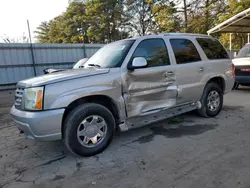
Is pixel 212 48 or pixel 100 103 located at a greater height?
pixel 212 48

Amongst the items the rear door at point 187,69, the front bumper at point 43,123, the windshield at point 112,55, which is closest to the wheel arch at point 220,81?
the rear door at point 187,69

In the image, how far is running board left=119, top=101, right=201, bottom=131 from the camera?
363cm

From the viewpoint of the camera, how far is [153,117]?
3.94 metres

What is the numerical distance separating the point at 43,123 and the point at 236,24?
14.1m

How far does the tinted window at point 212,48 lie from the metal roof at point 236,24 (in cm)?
809

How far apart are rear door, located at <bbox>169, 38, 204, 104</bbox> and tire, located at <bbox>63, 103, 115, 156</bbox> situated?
1.69 metres

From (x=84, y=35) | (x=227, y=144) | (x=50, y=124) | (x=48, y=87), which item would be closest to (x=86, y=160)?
(x=50, y=124)

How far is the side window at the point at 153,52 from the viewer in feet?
12.4

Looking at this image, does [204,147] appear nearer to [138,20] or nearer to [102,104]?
[102,104]

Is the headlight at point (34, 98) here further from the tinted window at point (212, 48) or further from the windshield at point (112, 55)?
the tinted window at point (212, 48)

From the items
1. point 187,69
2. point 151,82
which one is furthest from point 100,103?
point 187,69

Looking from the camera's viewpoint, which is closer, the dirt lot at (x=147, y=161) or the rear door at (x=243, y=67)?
the dirt lot at (x=147, y=161)

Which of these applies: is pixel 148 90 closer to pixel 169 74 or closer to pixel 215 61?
pixel 169 74

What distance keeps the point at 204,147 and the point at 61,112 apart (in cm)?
234
